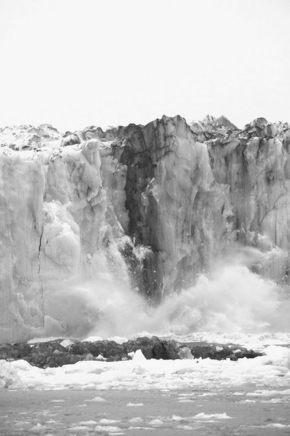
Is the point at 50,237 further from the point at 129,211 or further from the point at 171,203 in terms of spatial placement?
the point at 171,203

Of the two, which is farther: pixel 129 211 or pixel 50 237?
pixel 129 211

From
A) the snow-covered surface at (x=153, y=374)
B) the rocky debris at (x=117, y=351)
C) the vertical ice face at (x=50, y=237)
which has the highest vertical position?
the vertical ice face at (x=50, y=237)

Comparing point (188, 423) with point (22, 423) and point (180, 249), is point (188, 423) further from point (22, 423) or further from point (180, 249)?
point (180, 249)

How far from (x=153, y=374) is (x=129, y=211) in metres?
20.3

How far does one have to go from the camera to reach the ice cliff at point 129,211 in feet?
101

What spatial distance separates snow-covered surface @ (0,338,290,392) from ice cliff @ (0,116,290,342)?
11.5 metres

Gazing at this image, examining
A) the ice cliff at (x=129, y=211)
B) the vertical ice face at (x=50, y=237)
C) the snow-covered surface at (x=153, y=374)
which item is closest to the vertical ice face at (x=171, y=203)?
the ice cliff at (x=129, y=211)

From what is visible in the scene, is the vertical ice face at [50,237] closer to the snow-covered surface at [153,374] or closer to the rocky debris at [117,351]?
the rocky debris at [117,351]

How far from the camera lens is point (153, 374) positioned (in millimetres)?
18219

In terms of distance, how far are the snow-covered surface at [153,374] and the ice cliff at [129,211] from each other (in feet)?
37.8

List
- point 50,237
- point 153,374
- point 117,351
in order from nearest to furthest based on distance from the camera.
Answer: point 153,374, point 117,351, point 50,237

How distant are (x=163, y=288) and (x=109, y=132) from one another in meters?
9.49

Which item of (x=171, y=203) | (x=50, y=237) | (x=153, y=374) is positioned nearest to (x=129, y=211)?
(x=171, y=203)

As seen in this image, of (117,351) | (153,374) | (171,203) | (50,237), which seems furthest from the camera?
(171,203)
